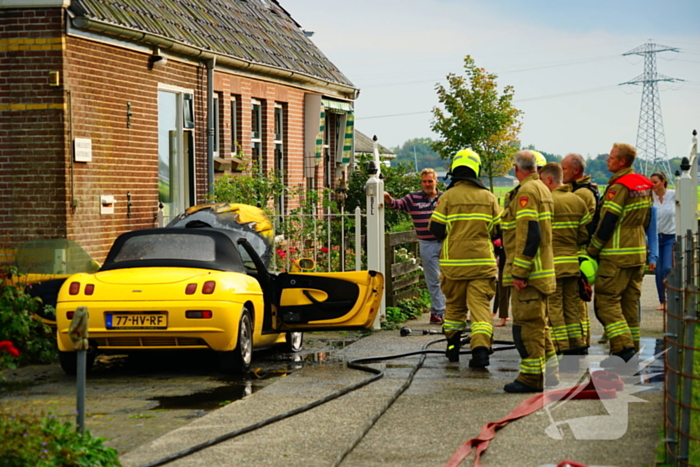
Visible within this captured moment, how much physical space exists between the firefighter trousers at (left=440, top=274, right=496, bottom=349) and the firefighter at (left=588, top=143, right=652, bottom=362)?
39.2 inches

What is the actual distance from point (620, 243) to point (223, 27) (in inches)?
434

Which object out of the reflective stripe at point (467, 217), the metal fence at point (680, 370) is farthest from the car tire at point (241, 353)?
the metal fence at point (680, 370)

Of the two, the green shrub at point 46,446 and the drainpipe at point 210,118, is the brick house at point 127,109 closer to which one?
the drainpipe at point 210,118

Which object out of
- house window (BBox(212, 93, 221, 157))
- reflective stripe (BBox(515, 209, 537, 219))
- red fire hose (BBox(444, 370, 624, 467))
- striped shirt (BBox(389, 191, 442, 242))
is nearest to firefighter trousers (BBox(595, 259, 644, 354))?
red fire hose (BBox(444, 370, 624, 467))

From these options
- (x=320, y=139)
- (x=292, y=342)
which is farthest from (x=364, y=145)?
(x=292, y=342)

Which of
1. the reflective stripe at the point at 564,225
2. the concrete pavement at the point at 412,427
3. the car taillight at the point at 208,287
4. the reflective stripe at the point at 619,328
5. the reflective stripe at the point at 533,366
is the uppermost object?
the reflective stripe at the point at 564,225

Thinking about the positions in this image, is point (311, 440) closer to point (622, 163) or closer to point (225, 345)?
point (225, 345)

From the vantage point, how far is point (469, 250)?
9.66 metres

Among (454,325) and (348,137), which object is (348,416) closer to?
(454,325)

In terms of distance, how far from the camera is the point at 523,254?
27.7 ft

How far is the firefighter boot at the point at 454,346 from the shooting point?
10.1 meters

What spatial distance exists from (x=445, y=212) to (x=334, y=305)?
149 centimetres

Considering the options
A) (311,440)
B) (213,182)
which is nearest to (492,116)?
(213,182)

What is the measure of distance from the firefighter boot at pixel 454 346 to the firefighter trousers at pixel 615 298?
55.0 inches
